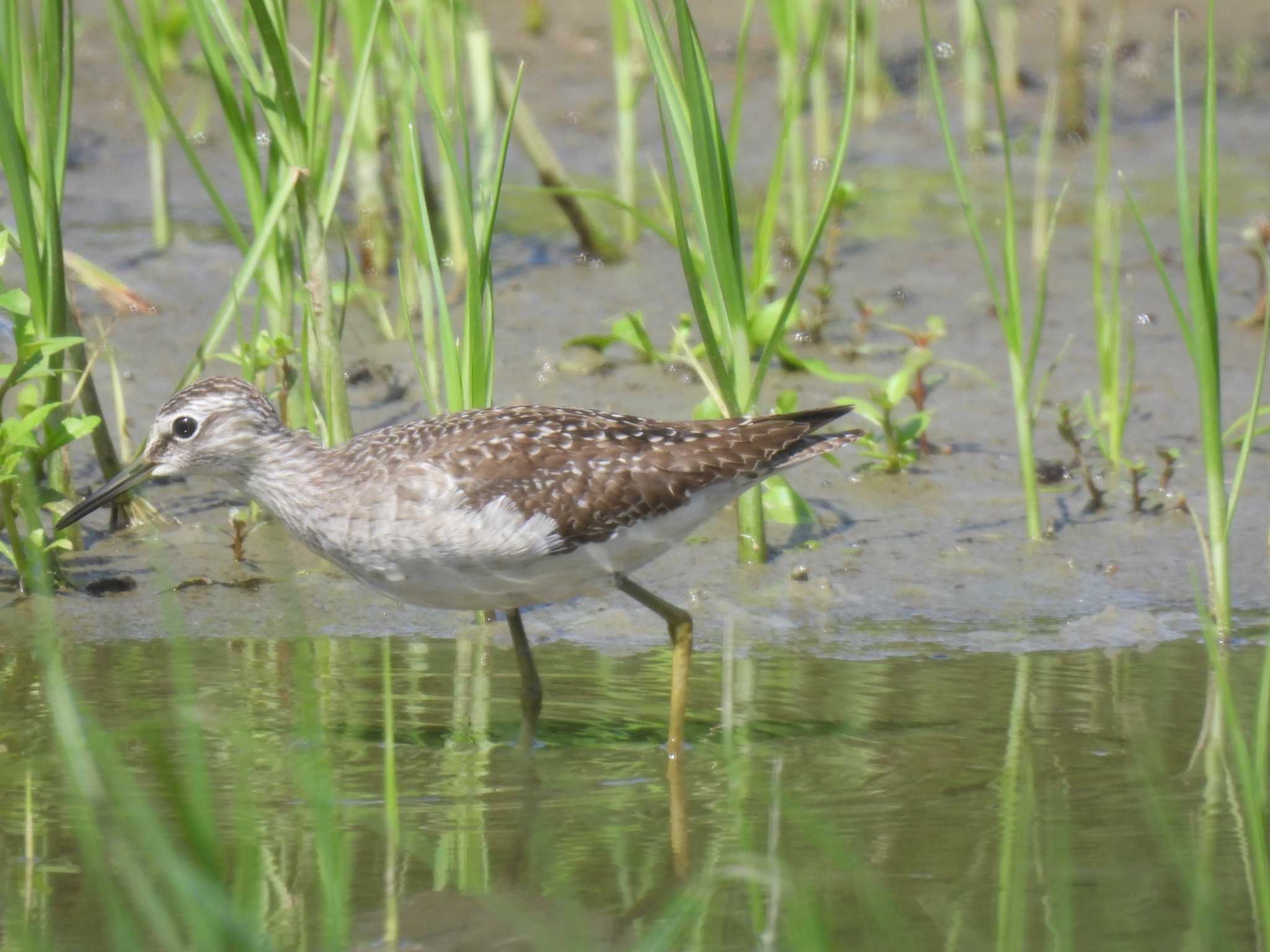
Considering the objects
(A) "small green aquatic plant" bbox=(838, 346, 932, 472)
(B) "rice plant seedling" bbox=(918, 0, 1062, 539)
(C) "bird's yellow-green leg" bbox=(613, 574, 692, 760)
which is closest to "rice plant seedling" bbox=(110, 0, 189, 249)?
(C) "bird's yellow-green leg" bbox=(613, 574, 692, 760)

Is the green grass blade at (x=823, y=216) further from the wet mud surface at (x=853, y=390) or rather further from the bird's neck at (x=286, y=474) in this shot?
the bird's neck at (x=286, y=474)

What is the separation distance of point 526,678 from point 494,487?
612mm

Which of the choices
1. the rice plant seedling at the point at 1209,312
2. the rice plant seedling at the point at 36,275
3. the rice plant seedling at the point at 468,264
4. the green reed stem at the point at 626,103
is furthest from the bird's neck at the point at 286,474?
the green reed stem at the point at 626,103

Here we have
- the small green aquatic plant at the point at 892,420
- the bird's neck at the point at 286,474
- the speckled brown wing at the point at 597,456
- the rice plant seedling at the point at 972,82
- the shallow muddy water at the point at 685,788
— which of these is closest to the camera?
the shallow muddy water at the point at 685,788

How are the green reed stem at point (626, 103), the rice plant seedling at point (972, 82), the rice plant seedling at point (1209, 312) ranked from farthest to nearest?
the rice plant seedling at point (972, 82) < the green reed stem at point (626, 103) < the rice plant seedling at point (1209, 312)

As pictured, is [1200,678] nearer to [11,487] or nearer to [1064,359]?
[1064,359]

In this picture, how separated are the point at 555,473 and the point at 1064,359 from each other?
4.01m

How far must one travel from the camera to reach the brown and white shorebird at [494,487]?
475 cm

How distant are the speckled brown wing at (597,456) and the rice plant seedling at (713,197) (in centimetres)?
40

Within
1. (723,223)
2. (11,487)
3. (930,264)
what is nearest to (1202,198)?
(723,223)

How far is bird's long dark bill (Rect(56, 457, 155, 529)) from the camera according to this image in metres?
5.19

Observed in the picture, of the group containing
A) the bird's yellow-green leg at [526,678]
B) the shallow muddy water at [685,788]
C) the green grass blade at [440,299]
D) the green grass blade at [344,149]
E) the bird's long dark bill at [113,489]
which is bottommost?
the shallow muddy water at [685,788]

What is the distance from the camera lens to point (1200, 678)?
5.32 meters

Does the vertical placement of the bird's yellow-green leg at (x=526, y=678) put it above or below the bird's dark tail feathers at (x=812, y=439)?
below
